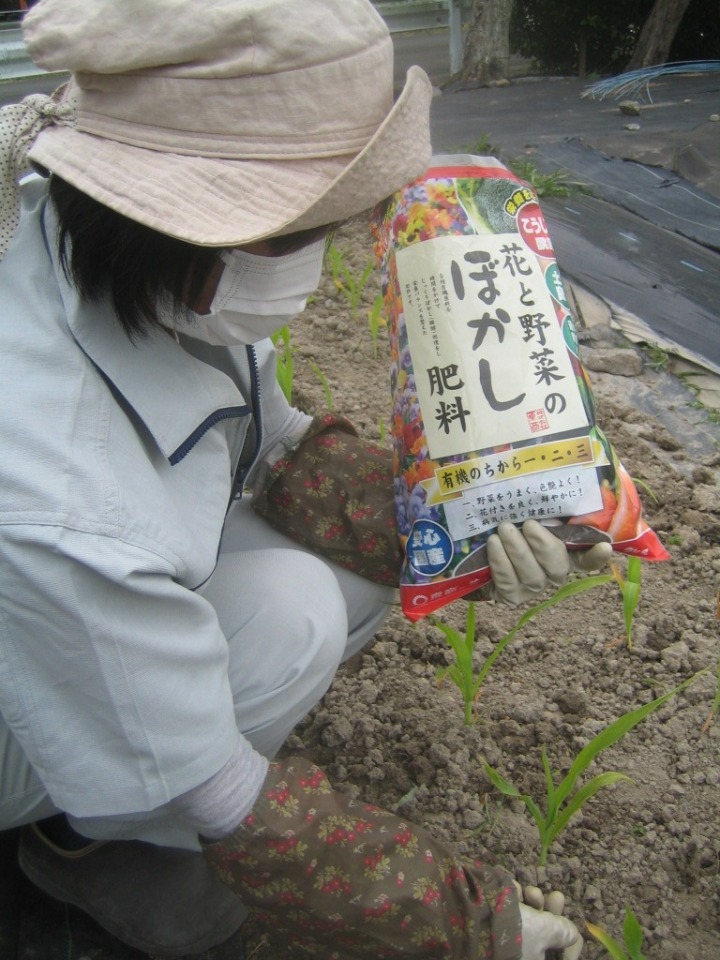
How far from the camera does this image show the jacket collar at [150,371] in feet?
3.07

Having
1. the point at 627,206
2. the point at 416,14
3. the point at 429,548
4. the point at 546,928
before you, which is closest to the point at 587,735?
the point at 546,928

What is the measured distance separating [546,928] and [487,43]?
606 centimetres

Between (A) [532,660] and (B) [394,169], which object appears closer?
(B) [394,169]

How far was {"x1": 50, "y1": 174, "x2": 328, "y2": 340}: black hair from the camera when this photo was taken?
34.5 inches

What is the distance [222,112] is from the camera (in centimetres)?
82

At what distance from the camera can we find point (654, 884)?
51.7 inches

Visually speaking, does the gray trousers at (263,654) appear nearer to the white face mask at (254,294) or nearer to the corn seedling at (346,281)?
the white face mask at (254,294)

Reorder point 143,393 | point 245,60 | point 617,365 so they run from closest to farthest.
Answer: point 245,60, point 143,393, point 617,365

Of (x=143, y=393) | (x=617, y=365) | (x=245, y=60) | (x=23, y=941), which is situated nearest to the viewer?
(x=245, y=60)

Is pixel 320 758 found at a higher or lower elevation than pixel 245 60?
lower

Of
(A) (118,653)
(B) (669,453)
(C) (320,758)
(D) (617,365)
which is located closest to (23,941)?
(C) (320,758)

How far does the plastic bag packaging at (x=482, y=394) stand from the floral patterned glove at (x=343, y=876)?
0.37 meters

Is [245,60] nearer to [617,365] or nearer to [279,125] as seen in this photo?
[279,125]

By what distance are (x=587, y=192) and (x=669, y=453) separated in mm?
1660
